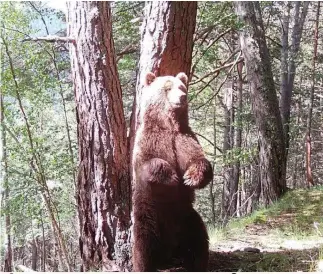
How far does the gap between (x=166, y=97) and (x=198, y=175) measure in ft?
1.29

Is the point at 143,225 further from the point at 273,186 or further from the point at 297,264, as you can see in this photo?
the point at 273,186

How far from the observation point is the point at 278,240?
3143 mm

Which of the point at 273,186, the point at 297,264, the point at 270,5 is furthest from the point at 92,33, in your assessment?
the point at 270,5

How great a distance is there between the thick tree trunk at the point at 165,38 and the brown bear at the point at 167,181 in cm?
25

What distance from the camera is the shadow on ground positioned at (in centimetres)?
241

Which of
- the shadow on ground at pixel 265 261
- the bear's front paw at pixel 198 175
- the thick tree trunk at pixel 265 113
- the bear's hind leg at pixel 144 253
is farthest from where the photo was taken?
the thick tree trunk at pixel 265 113

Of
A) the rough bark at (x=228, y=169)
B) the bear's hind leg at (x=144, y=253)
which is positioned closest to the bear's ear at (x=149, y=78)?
the bear's hind leg at (x=144, y=253)

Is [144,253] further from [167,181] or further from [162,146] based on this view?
[162,146]

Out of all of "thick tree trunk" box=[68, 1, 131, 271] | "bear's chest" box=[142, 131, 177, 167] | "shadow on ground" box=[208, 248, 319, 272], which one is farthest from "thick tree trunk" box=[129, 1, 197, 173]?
"shadow on ground" box=[208, 248, 319, 272]

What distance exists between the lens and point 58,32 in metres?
5.42

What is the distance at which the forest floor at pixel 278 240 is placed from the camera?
246 centimetres

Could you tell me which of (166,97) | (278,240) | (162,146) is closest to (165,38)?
(166,97)

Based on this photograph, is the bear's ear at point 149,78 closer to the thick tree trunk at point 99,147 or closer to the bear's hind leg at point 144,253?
the thick tree trunk at point 99,147

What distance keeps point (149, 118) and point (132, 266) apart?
0.81 m
